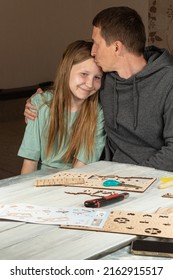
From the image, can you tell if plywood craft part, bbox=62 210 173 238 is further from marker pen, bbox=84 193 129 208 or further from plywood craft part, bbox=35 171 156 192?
plywood craft part, bbox=35 171 156 192

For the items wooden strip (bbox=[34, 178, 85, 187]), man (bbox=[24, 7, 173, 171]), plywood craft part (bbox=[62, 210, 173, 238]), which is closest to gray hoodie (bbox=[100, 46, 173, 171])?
man (bbox=[24, 7, 173, 171])

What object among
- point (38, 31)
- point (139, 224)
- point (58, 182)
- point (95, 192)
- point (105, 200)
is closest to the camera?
point (139, 224)

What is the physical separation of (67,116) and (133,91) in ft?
1.01

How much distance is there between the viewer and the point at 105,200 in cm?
159

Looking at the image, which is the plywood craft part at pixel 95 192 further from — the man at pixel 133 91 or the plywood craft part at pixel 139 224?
the man at pixel 133 91

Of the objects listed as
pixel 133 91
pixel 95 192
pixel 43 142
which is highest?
pixel 133 91

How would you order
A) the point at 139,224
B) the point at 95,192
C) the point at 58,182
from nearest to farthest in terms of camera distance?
the point at 139,224 < the point at 95,192 < the point at 58,182

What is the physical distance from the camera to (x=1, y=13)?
5.21 m

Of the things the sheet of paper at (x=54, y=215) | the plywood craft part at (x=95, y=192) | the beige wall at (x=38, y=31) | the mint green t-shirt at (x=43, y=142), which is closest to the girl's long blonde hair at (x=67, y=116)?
the mint green t-shirt at (x=43, y=142)

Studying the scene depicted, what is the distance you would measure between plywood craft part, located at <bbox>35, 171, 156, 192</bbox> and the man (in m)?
0.46

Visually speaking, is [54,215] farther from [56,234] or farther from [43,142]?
[43,142]

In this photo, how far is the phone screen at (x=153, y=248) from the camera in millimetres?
1277

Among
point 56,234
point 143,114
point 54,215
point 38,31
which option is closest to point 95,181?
point 54,215
